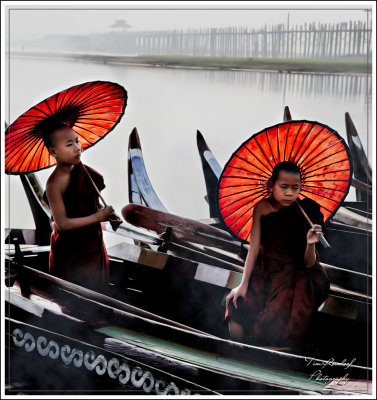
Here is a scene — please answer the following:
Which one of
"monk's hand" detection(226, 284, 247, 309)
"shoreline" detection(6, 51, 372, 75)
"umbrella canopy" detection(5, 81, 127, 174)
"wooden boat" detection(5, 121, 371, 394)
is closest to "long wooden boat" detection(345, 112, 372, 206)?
"shoreline" detection(6, 51, 372, 75)

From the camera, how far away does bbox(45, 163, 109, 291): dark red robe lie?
270cm

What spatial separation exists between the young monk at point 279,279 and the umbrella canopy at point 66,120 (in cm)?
78

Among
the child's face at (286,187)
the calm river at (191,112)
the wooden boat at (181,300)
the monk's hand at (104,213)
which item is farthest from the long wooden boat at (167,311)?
the child's face at (286,187)

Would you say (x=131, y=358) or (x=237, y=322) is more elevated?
(x=237, y=322)

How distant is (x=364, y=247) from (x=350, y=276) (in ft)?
0.51

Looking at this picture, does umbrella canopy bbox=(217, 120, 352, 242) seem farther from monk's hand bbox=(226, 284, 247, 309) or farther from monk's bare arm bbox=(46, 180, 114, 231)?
monk's bare arm bbox=(46, 180, 114, 231)

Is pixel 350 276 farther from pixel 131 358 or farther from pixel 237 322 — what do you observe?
pixel 131 358

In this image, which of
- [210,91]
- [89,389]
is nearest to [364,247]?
[210,91]

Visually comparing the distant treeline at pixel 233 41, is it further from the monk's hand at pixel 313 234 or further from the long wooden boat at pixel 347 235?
the monk's hand at pixel 313 234

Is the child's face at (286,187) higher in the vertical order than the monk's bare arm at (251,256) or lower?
higher

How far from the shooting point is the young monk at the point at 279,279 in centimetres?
268

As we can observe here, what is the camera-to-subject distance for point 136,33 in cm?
270

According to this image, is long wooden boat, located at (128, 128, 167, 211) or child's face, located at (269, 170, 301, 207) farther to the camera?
long wooden boat, located at (128, 128, 167, 211)

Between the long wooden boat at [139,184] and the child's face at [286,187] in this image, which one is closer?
the child's face at [286,187]
